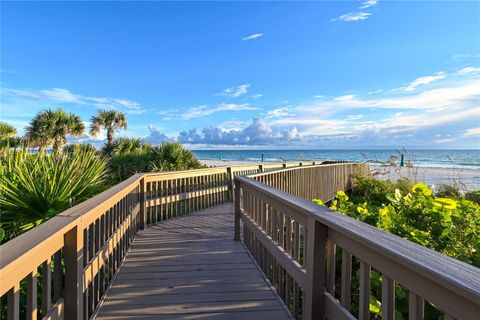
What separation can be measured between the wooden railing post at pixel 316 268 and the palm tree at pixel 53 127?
85.5 ft

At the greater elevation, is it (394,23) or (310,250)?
(394,23)

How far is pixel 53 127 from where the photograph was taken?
2533cm

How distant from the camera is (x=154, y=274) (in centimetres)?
383

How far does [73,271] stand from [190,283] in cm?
163

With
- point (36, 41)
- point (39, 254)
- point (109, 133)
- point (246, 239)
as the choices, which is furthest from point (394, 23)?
point (109, 133)

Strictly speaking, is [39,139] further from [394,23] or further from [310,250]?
[310,250]

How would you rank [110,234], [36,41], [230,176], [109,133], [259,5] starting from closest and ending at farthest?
1. [110,234]
2. [230,176]
3. [259,5]
4. [36,41]
5. [109,133]

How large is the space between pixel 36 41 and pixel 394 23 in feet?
46.1

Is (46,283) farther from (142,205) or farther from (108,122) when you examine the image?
(108,122)

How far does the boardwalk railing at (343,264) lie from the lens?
43.1 inches

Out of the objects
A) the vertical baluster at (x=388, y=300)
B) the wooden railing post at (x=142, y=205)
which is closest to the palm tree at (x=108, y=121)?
the wooden railing post at (x=142, y=205)

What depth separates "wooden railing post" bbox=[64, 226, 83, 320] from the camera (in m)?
2.09

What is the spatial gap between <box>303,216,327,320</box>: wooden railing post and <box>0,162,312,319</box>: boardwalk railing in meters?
1.50

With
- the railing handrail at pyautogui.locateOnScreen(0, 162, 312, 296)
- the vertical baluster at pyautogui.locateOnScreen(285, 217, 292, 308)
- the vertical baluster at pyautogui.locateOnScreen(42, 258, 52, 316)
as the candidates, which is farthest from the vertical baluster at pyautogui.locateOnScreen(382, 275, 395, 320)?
the vertical baluster at pyautogui.locateOnScreen(42, 258, 52, 316)
